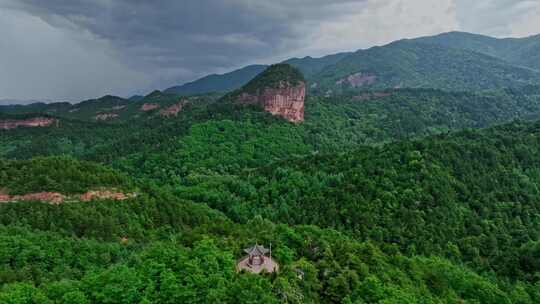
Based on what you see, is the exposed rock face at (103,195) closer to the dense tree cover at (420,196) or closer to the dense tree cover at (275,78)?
the dense tree cover at (420,196)

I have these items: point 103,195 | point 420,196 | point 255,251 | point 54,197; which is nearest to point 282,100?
point 420,196

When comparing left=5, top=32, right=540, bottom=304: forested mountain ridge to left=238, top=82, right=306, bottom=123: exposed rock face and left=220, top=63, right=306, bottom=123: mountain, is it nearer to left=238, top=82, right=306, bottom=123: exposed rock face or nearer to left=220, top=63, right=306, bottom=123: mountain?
left=238, top=82, right=306, bottom=123: exposed rock face

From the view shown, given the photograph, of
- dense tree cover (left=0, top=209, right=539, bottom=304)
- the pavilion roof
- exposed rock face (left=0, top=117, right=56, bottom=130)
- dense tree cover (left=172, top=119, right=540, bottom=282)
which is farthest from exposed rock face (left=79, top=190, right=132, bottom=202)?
exposed rock face (left=0, top=117, right=56, bottom=130)

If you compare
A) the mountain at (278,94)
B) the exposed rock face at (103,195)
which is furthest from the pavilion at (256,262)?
the mountain at (278,94)

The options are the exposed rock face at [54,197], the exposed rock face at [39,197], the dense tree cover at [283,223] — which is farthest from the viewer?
the exposed rock face at [54,197]

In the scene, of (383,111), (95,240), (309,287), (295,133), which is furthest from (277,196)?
(383,111)

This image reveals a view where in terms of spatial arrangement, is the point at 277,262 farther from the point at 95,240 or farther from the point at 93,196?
the point at 93,196
